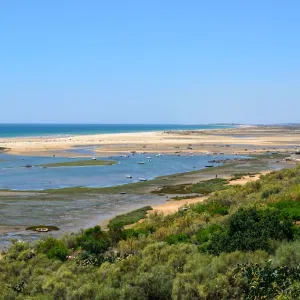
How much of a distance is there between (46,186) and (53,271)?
25195 mm

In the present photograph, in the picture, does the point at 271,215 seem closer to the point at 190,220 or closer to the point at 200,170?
the point at 190,220

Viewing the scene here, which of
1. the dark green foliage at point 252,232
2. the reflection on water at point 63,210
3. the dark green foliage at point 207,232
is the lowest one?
the reflection on water at point 63,210

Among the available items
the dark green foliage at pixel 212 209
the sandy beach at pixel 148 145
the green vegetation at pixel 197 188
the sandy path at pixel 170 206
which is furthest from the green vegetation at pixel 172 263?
the sandy beach at pixel 148 145

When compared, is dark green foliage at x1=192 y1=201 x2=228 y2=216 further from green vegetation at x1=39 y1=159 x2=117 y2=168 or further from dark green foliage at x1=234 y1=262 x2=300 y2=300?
green vegetation at x1=39 y1=159 x2=117 y2=168

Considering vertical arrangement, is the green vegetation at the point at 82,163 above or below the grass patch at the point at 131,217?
above

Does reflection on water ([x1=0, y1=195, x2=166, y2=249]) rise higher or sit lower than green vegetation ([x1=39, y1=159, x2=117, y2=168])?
lower

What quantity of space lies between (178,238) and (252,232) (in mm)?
3288

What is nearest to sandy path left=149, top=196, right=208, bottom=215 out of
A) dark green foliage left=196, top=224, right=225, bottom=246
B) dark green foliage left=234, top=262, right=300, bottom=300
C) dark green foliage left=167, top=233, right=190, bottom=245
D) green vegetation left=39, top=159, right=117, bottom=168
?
dark green foliage left=196, top=224, right=225, bottom=246

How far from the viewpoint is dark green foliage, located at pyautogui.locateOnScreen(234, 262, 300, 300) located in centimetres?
964

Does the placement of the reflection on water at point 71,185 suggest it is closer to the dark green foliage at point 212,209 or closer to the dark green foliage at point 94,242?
the dark green foliage at point 94,242

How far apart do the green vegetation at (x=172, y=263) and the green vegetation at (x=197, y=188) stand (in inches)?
614

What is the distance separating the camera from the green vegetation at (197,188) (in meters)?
34.3

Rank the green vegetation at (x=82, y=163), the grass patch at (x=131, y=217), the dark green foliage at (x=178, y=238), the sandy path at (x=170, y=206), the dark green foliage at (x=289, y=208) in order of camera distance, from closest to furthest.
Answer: the dark green foliage at (x=178, y=238), the dark green foliage at (x=289, y=208), the grass patch at (x=131, y=217), the sandy path at (x=170, y=206), the green vegetation at (x=82, y=163)

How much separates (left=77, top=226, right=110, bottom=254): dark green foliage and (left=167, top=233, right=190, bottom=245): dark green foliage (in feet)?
8.64
